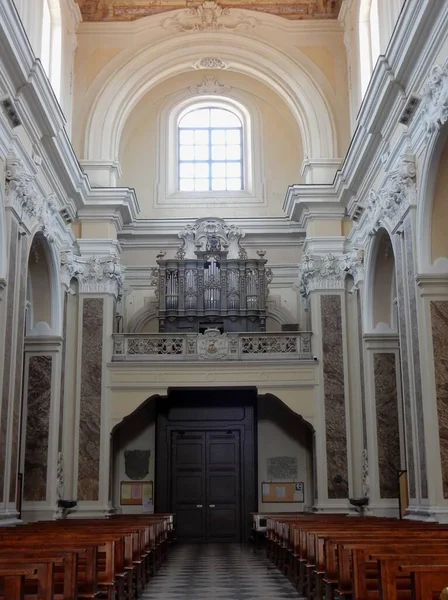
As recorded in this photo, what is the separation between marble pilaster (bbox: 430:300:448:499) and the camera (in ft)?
40.4

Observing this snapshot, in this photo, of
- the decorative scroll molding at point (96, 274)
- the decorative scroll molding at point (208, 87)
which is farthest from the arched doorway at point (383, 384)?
the decorative scroll molding at point (208, 87)

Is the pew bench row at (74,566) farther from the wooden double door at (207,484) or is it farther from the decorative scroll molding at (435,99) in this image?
the wooden double door at (207,484)

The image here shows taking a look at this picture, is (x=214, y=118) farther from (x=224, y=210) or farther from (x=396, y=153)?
(x=396, y=153)

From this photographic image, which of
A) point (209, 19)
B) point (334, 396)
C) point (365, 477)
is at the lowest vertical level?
point (365, 477)

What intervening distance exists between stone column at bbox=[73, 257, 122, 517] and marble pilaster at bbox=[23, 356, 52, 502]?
1122mm

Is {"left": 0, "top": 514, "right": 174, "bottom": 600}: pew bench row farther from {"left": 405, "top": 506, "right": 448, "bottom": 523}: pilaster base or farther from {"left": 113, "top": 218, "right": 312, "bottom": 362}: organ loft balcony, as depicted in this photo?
{"left": 113, "top": 218, "right": 312, "bottom": 362}: organ loft balcony

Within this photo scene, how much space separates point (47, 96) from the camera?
1498 centimetres

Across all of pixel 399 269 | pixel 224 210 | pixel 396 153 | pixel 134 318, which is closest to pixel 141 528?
pixel 399 269

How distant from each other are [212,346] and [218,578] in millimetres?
7893

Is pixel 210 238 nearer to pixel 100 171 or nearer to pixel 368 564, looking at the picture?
pixel 100 171

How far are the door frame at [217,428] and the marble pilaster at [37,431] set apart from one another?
11.6ft

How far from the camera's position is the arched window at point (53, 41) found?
18.2 meters

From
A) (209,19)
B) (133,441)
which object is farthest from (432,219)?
(209,19)

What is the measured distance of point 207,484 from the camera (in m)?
20.3
